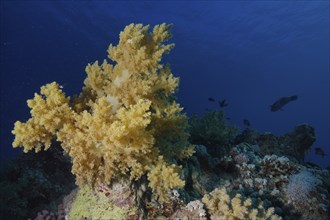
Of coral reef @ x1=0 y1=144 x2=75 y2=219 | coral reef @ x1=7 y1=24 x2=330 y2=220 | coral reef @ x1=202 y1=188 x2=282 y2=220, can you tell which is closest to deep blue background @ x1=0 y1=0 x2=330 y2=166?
coral reef @ x1=0 y1=144 x2=75 y2=219

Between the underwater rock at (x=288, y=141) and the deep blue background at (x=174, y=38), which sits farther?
the deep blue background at (x=174, y=38)

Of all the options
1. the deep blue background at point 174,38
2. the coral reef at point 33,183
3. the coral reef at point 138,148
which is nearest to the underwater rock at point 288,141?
the coral reef at point 138,148

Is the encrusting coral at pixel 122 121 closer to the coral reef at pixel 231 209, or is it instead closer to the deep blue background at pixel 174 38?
the coral reef at pixel 231 209

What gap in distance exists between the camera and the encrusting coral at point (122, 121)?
2980 mm

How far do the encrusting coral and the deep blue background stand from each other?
32891 mm

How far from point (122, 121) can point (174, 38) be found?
155ft

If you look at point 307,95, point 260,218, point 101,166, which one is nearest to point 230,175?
point 260,218

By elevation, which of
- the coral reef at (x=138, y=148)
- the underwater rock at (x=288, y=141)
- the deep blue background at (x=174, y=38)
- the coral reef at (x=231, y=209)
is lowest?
the coral reef at (x=231, y=209)

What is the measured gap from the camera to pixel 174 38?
48906mm

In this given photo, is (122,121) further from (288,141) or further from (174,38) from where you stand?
(174,38)

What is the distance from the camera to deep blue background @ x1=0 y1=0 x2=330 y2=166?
3747 centimetres

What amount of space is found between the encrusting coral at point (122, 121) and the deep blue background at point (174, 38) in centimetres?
3289

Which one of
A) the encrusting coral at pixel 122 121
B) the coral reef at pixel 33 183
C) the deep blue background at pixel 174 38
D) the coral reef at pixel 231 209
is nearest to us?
the encrusting coral at pixel 122 121

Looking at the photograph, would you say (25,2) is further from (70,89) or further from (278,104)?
(278,104)
